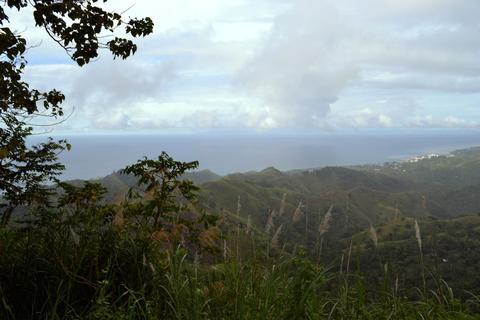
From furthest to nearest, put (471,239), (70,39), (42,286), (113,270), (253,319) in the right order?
(471,239) → (70,39) → (113,270) → (42,286) → (253,319)

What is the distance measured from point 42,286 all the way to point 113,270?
1.92ft

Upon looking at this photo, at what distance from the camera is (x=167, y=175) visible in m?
6.84

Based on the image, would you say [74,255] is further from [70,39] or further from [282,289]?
[70,39]

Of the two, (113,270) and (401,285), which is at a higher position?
(113,270)

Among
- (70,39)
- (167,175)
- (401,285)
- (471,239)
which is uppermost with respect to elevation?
(70,39)

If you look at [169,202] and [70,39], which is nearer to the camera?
[70,39]

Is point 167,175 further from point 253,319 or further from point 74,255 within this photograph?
point 253,319

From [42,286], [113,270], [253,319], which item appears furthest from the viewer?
[113,270]

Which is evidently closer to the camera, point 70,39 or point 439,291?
point 439,291

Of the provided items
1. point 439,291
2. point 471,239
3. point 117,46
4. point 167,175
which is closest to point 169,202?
point 167,175

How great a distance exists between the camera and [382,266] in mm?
3896

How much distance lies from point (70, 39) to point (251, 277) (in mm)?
3492

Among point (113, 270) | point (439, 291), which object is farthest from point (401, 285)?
point (113, 270)

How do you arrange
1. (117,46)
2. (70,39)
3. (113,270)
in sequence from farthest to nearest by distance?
1. (117,46)
2. (70,39)
3. (113,270)
